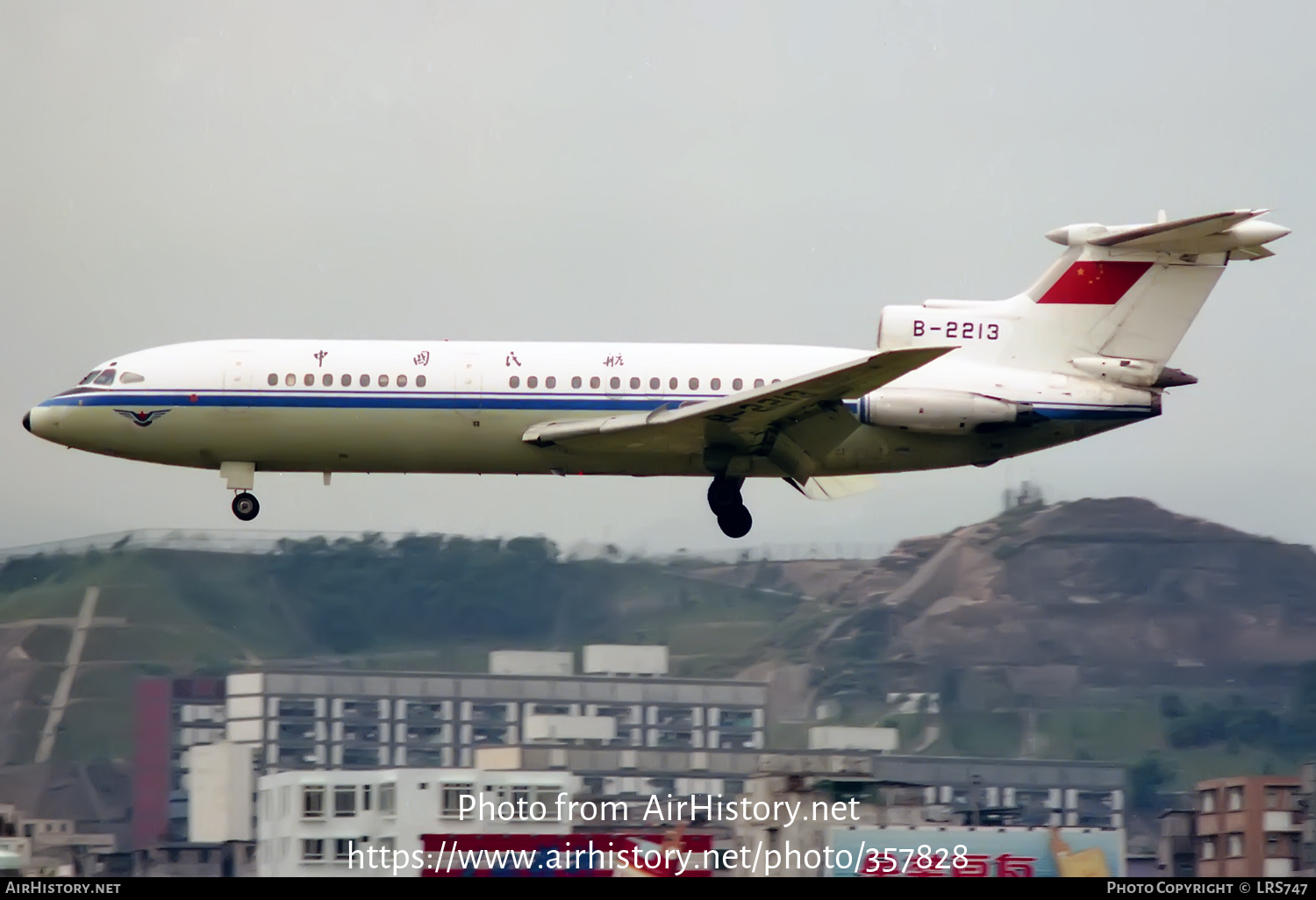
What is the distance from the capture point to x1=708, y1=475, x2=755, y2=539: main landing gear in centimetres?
3791

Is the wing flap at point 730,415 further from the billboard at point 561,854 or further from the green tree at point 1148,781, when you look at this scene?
the green tree at point 1148,781

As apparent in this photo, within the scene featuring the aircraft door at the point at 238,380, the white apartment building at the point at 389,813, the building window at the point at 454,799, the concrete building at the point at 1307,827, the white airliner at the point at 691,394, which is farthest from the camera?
the concrete building at the point at 1307,827

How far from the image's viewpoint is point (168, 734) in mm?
40062

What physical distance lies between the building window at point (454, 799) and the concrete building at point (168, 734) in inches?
238

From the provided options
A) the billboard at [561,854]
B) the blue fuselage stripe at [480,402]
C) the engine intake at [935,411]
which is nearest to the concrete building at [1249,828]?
the blue fuselage stripe at [480,402]

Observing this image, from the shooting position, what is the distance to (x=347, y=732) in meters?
39.8

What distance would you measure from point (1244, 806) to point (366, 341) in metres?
18.7

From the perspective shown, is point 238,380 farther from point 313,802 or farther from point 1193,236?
point 1193,236

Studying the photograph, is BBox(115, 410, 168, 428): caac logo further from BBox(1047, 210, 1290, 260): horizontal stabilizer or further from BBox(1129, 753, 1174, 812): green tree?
BBox(1129, 753, 1174, 812): green tree

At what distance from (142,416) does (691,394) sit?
32.6 ft

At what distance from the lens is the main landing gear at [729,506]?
37.9m

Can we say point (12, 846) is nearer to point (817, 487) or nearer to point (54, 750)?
point (54, 750)


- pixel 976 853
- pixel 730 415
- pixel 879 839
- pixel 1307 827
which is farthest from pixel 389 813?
pixel 1307 827

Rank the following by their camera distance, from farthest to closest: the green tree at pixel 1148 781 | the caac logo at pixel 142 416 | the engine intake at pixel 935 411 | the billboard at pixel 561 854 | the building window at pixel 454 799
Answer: the green tree at pixel 1148 781, the caac logo at pixel 142 416, the engine intake at pixel 935 411, the building window at pixel 454 799, the billboard at pixel 561 854
